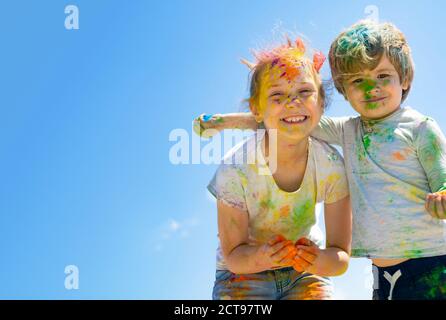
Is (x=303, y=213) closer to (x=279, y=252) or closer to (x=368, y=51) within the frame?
(x=279, y=252)

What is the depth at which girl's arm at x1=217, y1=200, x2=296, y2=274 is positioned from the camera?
12.5 ft

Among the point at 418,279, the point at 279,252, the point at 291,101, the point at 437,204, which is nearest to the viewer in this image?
the point at 437,204

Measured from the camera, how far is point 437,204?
366 centimetres

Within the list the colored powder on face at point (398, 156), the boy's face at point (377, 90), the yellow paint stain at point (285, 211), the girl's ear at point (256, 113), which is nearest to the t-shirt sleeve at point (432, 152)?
the colored powder on face at point (398, 156)

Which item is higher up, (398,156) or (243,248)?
(398,156)

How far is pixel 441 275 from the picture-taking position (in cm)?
400

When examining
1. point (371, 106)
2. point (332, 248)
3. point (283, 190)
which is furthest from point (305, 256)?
point (371, 106)

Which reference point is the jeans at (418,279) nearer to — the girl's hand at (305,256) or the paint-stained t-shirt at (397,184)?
the paint-stained t-shirt at (397,184)

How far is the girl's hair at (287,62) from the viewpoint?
172 inches

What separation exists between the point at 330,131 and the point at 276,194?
2.36 feet

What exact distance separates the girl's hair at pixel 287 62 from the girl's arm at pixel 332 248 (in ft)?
2.57

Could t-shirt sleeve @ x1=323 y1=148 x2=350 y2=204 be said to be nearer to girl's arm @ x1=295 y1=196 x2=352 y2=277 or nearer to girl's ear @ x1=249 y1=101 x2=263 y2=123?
girl's arm @ x1=295 y1=196 x2=352 y2=277
